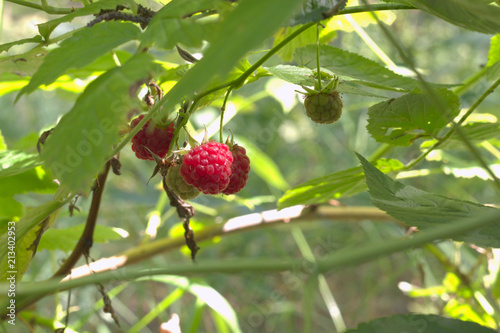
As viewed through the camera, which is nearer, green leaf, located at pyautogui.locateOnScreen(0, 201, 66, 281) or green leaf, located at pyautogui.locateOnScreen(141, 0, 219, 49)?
green leaf, located at pyautogui.locateOnScreen(141, 0, 219, 49)

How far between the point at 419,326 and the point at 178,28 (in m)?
0.26

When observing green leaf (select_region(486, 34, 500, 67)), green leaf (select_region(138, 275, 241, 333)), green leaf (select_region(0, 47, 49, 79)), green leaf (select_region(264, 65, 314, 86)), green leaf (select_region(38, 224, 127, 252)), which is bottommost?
green leaf (select_region(138, 275, 241, 333))

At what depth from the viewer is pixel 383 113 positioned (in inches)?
19.4

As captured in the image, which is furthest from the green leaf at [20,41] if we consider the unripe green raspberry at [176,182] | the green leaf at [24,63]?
the unripe green raspberry at [176,182]

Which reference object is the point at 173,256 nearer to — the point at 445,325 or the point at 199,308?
the point at 199,308

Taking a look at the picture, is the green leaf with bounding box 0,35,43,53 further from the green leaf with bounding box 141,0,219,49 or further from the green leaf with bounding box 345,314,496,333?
the green leaf with bounding box 345,314,496,333

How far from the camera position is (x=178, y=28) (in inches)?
12.8

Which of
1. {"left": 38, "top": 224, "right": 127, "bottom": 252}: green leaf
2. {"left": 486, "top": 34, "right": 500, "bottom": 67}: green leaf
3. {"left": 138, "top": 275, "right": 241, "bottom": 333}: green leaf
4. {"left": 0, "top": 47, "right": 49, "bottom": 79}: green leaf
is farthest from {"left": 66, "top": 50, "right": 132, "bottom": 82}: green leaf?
{"left": 486, "top": 34, "right": 500, "bottom": 67}: green leaf

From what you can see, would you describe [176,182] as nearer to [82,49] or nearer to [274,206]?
[82,49]

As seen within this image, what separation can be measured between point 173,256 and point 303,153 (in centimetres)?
82

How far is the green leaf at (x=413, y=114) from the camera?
0.47 meters

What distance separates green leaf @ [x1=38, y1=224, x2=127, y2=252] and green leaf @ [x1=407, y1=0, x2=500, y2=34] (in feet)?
1.63

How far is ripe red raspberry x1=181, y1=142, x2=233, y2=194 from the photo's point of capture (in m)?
0.43

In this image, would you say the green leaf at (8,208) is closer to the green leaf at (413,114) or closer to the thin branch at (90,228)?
the thin branch at (90,228)
